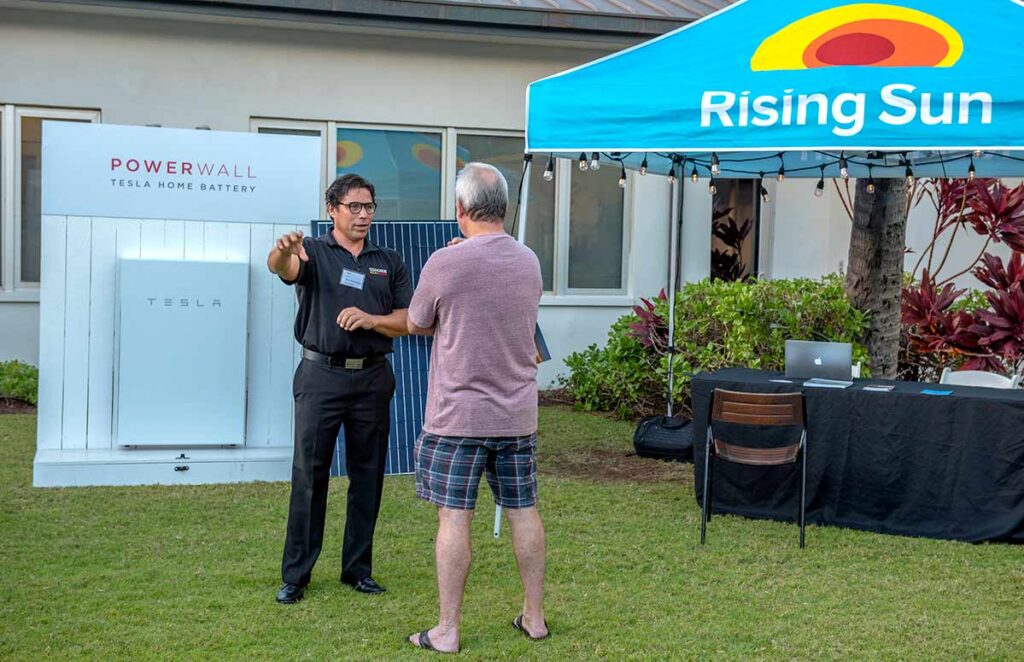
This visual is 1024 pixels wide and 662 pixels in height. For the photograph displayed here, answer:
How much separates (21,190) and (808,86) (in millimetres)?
7144

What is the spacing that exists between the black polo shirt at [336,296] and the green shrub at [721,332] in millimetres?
4117

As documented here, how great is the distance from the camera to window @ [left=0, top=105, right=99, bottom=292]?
32.8 feet

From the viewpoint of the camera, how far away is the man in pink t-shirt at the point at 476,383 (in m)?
4.20

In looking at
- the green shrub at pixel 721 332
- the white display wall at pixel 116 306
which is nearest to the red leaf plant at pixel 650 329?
the green shrub at pixel 721 332

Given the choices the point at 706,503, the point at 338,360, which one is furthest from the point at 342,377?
the point at 706,503

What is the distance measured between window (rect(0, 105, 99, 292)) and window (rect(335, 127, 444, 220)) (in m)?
2.27

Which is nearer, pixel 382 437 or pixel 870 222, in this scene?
pixel 382 437

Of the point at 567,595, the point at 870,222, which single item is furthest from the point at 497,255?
the point at 870,222

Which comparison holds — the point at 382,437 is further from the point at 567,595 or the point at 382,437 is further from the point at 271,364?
the point at 271,364

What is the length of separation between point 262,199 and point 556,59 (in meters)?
4.87

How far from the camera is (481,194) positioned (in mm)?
4258

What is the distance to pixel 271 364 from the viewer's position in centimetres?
737

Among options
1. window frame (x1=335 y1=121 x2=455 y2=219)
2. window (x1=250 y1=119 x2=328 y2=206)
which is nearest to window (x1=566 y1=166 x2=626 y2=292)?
window frame (x1=335 y1=121 x2=455 y2=219)

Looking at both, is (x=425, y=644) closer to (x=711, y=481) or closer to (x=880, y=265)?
(x=711, y=481)
